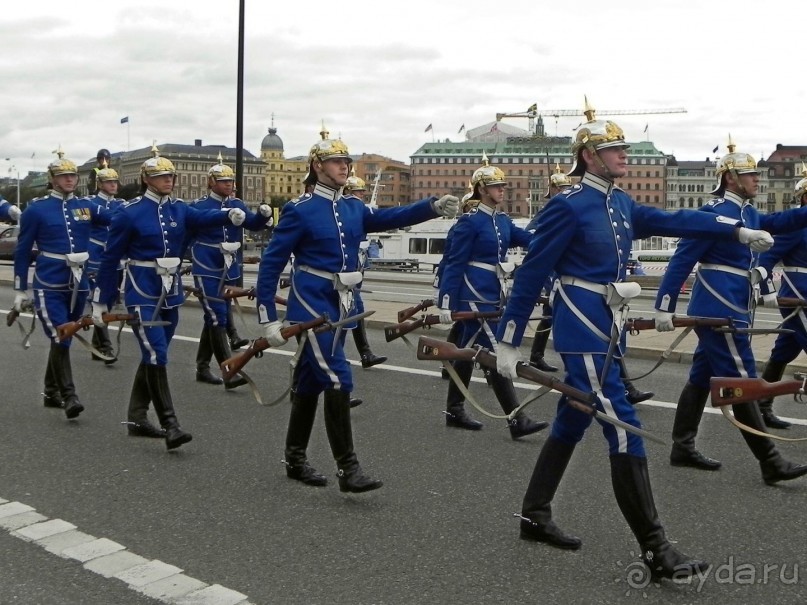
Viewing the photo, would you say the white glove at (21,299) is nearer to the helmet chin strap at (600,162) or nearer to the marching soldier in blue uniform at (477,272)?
the marching soldier in blue uniform at (477,272)

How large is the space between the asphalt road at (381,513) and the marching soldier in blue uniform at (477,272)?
66 cm

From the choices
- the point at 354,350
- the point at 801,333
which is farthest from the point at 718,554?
the point at 354,350

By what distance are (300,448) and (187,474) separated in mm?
807

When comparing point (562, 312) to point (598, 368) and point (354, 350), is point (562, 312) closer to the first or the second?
point (598, 368)

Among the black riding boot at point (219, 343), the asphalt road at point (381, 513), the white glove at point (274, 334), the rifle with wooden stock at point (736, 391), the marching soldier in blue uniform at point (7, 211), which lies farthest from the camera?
the black riding boot at point (219, 343)

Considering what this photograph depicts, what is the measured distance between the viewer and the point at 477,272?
27.7 ft

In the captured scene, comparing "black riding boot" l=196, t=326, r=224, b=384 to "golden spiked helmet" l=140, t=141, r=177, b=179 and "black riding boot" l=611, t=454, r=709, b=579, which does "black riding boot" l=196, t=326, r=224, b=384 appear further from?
"black riding boot" l=611, t=454, r=709, b=579

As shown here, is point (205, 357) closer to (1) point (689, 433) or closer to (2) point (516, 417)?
(2) point (516, 417)

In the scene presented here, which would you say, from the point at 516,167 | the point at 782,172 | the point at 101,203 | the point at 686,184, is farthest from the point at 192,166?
the point at 101,203

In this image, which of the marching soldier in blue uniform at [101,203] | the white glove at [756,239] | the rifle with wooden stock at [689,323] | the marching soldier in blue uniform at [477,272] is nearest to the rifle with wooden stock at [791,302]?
the rifle with wooden stock at [689,323]

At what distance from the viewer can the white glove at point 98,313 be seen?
7.84 m

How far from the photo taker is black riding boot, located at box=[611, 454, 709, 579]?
15.4ft

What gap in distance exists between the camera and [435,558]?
507 centimetres

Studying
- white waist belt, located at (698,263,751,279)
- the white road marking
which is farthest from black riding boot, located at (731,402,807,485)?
the white road marking
